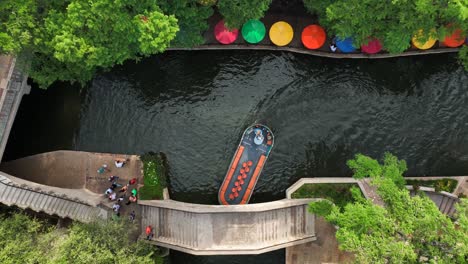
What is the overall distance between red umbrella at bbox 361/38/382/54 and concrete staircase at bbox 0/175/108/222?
2642cm

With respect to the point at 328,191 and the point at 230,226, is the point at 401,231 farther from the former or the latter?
the point at 230,226

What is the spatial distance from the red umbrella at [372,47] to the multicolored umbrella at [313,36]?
11.7 ft

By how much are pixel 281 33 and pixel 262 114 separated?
7412 millimetres

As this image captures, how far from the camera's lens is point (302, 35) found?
1252 inches

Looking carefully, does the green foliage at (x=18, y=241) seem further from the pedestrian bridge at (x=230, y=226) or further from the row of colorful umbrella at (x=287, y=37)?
the row of colorful umbrella at (x=287, y=37)

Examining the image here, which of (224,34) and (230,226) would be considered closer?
(230,226)

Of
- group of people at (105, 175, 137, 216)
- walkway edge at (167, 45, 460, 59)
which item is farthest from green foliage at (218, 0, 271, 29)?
group of people at (105, 175, 137, 216)

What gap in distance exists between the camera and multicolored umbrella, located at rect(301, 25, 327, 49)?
3159 centimetres

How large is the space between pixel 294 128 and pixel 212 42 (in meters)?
10.8

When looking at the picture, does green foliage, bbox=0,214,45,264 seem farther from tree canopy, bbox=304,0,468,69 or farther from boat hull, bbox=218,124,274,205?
tree canopy, bbox=304,0,468,69

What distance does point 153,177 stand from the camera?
32.1 metres

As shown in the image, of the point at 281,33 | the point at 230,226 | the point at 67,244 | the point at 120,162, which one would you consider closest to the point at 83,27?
the point at 120,162

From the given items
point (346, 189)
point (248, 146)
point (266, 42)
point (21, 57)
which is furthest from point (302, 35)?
point (21, 57)

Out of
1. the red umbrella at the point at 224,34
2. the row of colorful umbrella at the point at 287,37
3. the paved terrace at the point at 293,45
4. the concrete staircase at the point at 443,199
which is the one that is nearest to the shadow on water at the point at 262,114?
the paved terrace at the point at 293,45
